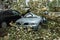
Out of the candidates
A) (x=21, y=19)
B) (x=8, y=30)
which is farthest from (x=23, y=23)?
(x=8, y=30)

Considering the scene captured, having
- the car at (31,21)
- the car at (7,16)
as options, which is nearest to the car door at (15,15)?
the car at (7,16)

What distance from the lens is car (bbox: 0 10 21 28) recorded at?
2799 mm

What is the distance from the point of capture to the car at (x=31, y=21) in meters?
2.66

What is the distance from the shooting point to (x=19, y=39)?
99.3 inches

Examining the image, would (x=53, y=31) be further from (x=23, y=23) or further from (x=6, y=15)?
(x=6, y=15)

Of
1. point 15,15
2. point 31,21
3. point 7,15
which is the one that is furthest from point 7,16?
point 31,21

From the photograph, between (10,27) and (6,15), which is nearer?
(10,27)

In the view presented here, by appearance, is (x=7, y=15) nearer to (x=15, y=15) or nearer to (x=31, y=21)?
(x=15, y=15)

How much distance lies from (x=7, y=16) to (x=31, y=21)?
0.50 meters

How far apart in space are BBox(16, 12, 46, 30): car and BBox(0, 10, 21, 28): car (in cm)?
14

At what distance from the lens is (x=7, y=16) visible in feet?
9.50

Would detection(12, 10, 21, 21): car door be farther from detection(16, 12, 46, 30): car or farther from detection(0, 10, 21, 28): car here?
detection(16, 12, 46, 30): car

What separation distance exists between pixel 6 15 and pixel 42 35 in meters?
0.81

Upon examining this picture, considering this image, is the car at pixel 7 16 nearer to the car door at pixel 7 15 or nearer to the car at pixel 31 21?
the car door at pixel 7 15
